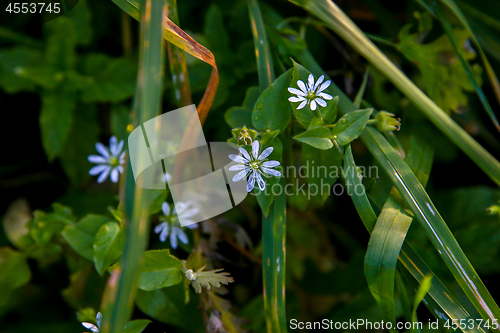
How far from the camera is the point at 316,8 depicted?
1253 millimetres

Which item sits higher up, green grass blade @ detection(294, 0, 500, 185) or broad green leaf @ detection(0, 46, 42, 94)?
broad green leaf @ detection(0, 46, 42, 94)

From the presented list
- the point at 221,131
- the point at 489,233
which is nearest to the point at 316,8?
the point at 221,131

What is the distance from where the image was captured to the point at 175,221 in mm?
1315

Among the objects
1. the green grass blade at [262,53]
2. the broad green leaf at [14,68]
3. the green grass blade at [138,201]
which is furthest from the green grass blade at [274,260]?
the broad green leaf at [14,68]

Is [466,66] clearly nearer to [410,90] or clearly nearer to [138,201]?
[410,90]

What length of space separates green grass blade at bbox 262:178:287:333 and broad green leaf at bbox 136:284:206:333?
345 mm

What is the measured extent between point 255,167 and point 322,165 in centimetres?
25

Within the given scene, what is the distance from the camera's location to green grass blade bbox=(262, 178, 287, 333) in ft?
3.55

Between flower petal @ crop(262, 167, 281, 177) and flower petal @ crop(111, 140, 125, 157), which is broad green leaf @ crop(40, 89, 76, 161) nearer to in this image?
flower petal @ crop(111, 140, 125, 157)

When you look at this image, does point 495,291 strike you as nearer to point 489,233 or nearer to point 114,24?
point 489,233

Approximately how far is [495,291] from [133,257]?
176 centimetres

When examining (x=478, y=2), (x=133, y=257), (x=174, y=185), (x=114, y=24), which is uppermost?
(x=114, y=24)

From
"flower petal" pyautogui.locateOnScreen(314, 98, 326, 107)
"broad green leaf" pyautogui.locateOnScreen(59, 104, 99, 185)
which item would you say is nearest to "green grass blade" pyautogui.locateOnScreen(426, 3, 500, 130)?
"flower petal" pyautogui.locateOnScreen(314, 98, 326, 107)

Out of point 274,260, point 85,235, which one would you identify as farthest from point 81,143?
point 274,260
